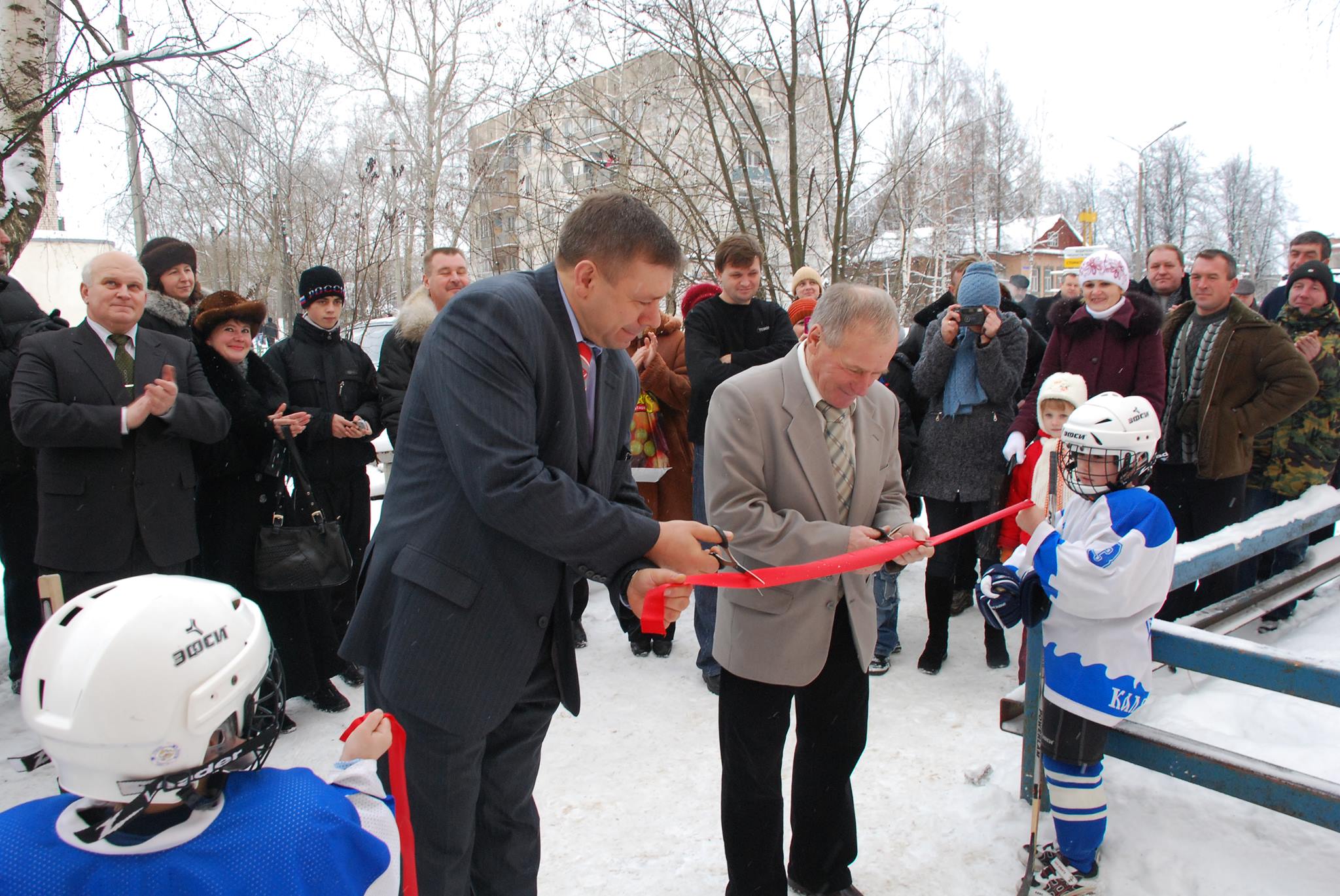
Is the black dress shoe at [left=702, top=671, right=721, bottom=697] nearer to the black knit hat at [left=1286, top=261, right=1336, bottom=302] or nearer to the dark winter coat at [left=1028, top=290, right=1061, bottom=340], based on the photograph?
the dark winter coat at [left=1028, top=290, right=1061, bottom=340]

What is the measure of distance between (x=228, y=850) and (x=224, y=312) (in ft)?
11.4

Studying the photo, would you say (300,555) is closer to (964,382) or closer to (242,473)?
(242,473)

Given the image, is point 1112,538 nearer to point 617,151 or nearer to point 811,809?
point 811,809

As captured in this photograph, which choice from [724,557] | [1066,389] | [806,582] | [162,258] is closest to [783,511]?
[806,582]

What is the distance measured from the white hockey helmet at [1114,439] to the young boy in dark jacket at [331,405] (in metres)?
3.55

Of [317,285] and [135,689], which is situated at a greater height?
[317,285]

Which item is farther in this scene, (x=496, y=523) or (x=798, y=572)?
(x=798, y=572)

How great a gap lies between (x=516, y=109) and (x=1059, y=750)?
32.9ft

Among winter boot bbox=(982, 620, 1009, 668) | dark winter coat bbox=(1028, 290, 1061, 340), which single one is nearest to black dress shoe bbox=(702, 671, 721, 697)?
winter boot bbox=(982, 620, 1009, 668)

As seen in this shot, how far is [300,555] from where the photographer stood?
3.96m

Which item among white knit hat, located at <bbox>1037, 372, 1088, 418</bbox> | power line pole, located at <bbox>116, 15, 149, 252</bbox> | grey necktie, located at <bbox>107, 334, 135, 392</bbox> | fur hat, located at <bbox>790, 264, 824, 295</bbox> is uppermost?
power line pole, located at <bbox>116, 15, 149, 252</bbox>

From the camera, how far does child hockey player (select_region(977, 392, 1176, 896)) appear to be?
8.71ft

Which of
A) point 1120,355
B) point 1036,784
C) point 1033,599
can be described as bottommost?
point 1036,784

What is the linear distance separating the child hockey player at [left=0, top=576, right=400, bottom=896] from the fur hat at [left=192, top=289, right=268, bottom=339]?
126 inches
